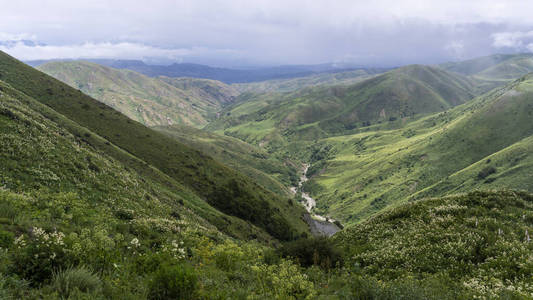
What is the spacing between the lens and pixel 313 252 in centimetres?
2502

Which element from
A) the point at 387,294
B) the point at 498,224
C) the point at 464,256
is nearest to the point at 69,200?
the point at 387,294

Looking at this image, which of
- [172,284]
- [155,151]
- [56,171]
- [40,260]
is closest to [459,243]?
[172,284]

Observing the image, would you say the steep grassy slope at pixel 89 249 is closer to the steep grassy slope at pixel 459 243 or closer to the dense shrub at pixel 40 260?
the dense shrub at pixel 40 260

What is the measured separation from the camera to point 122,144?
10338cm

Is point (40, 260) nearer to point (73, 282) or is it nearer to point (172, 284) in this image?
point (73, 282)

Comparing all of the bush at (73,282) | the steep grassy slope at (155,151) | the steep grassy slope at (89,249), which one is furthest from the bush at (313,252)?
Answer: the steep grassy slope at (155,151)

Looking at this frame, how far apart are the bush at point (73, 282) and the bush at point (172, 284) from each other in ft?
6.21

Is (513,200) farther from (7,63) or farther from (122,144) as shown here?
(7,63)

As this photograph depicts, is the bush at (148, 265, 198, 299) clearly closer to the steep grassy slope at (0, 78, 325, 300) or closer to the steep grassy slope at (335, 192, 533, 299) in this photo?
the steep grassy slope at (0, 78, 325, 300)

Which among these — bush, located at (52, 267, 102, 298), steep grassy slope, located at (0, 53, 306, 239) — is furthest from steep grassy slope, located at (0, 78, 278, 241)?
steep grassy slope, located at (0, 53, 306, 239)

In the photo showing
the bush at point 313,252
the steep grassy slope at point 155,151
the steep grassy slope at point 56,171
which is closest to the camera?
the bush at point 313,252

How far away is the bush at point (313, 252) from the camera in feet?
78.9

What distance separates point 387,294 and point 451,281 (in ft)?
27.5

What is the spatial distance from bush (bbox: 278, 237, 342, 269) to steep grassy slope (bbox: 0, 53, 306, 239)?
239ft
